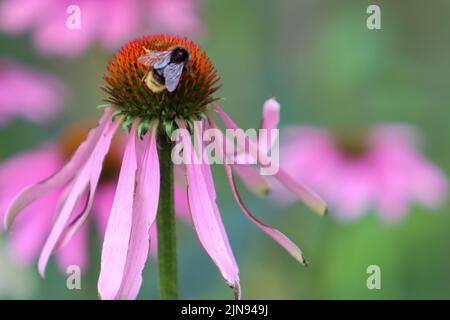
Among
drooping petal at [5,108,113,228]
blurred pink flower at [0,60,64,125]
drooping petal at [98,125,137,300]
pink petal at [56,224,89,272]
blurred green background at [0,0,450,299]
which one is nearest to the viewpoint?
drooping petal at [98,125,137,300]

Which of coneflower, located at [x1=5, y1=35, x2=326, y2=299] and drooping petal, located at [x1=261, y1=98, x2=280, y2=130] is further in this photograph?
drooping petal, located at [x1=261, y1=98, x2=280, y2=130]

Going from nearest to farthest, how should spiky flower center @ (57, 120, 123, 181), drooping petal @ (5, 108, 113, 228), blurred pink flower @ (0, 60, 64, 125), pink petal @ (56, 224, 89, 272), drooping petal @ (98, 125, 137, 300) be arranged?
drooping petal @ (98, 125, 137, 300)
drooping petal @ (5, 108, 113, 228)
pink petal @ (56, 224, 89, 272)
spiky flower center @ (57, 120, 123, 181)
blurred pink flower @ (0, 60, 64, 125)

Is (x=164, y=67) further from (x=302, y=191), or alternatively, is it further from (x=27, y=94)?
(x=27, y=94)

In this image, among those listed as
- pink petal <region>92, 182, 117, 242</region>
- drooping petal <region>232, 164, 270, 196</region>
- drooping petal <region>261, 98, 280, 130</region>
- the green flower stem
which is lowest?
pink petal <region>92, 182, 117, 242</region>

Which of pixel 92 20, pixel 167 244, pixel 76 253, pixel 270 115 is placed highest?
pixel 92 20

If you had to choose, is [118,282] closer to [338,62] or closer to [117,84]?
[117,84]

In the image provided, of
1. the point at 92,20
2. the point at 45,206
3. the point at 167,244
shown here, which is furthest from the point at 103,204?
the point at 167,244

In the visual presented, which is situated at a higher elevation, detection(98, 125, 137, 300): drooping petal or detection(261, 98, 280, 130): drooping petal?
detection(261, 98, 280, 130): drooping petal

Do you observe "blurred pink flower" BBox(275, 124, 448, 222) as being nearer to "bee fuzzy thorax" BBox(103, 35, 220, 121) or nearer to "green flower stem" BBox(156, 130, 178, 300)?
"bee fuzzy thorax" BBox(103, 35, 220, 121)

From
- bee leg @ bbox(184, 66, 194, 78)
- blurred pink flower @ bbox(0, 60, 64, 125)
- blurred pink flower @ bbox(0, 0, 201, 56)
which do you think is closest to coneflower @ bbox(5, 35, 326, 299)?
bee leg @ bbox(184, 66, 194, 78)
